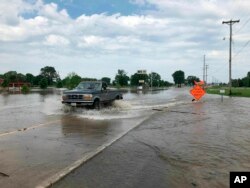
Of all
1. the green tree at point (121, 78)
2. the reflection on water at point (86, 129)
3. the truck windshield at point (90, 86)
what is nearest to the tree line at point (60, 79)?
the green tree at point (121, 78)

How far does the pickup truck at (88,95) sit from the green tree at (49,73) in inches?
6226

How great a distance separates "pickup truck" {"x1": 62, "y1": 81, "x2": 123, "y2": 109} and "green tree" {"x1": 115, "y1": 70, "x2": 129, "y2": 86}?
113 meters

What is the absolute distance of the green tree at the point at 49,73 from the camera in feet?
586

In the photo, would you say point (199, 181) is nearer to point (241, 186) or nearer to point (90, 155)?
point (241, 186)

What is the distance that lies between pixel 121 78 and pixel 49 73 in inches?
2271

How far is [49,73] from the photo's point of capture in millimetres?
180750

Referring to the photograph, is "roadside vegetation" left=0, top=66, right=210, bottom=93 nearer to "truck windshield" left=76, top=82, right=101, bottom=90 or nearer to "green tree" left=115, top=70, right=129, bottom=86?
"green tree" left=115, top=70, right=129, bottom=86

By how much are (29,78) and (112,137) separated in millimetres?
165748

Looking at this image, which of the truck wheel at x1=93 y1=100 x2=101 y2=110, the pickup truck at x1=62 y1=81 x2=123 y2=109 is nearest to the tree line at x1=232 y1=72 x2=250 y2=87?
the pickup truck at x1=62 y1=81 x2=123 y2=109

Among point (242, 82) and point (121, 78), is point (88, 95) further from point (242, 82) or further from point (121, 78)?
point (242, 82)

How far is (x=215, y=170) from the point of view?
273 inches

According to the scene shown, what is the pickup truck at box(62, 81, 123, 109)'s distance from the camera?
20.2m

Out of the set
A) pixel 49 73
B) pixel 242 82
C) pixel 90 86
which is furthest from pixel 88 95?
pixel 49 73

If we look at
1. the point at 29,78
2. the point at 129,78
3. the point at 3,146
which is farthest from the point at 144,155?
the point at 29,78
